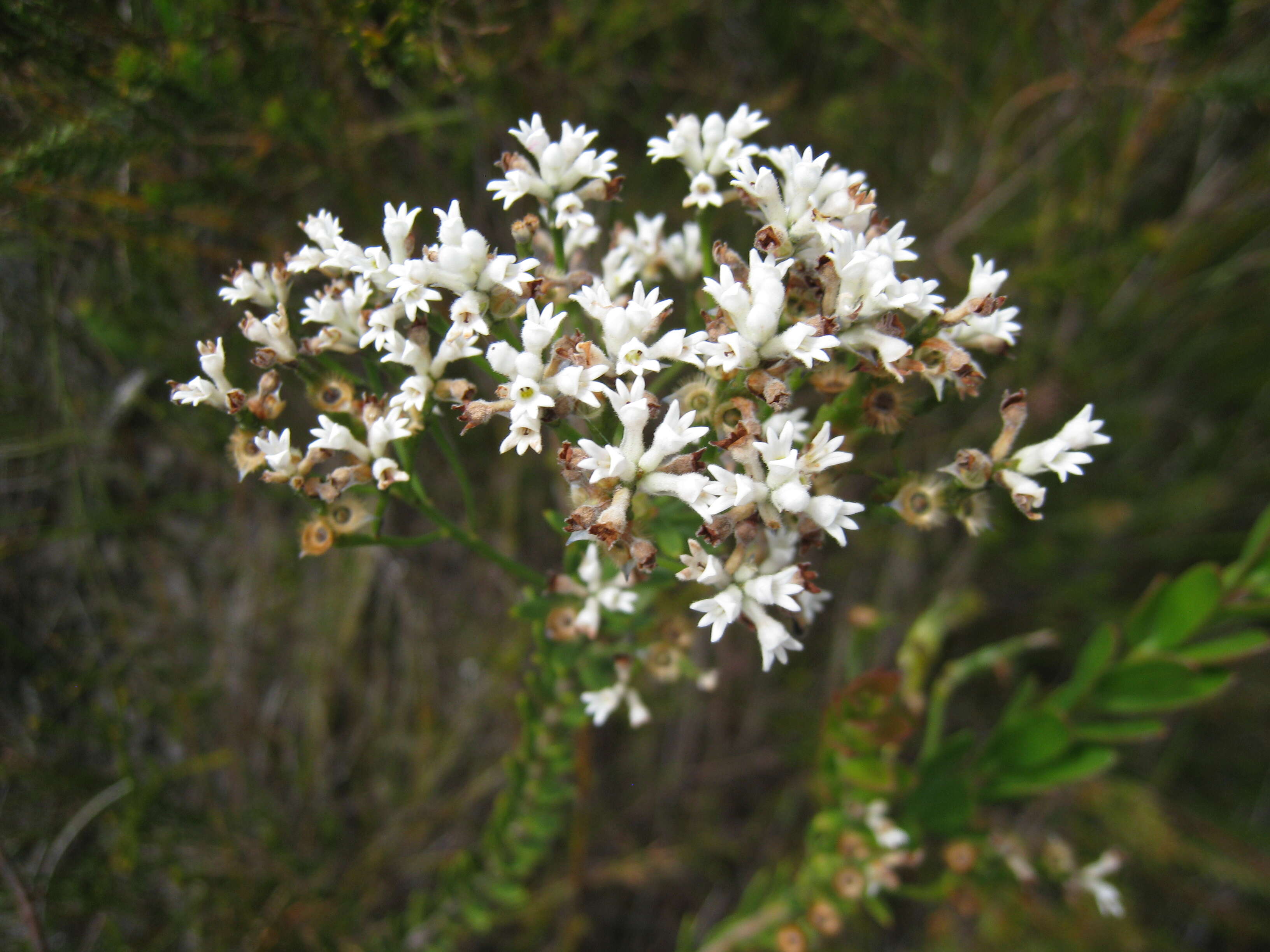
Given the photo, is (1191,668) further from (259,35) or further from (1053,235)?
(259,35)

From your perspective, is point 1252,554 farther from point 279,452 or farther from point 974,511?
point 279,452

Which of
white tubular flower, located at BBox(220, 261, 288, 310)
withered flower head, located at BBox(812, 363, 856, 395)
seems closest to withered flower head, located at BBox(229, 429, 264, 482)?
white tubular flower, located at BBox(220, 261, 288, 310)

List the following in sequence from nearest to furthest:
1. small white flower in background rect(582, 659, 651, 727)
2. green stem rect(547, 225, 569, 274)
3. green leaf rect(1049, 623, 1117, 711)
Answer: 1. green stem rect(547, 225, 569, 274)
2. small white flower in background rect(582, 659, 651, 727)
3. green leaf rect(1049, 623, 1117, 711)

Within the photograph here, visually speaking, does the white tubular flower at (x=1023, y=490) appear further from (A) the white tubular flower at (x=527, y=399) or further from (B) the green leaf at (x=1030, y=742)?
(B) the green leaf at (x=1030, y=742)

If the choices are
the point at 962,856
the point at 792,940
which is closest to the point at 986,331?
the point at 962,856

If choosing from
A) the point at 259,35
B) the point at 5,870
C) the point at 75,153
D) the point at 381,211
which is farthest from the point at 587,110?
the point at 5,870

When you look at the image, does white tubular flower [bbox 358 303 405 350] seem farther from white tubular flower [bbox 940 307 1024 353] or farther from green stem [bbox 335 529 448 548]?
white tubular flower [bbox 940 307 1024 353]
